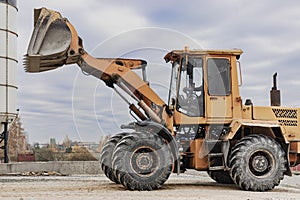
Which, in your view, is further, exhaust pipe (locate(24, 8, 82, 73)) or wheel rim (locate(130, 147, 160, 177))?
exhaust pipe (locate(24, 8, 82, 73))

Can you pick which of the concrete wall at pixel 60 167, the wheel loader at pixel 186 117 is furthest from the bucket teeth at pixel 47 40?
the concrete wall at pixel 60 167

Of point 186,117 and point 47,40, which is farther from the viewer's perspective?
point 186,117

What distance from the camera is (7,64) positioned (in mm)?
20688

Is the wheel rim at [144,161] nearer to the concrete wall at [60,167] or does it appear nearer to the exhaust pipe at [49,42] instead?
the exhaust pipe at [49,42]

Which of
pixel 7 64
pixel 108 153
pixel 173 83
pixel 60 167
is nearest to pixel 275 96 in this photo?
pixel 173 83

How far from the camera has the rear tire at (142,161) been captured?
10914mm

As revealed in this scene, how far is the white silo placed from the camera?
20594mm

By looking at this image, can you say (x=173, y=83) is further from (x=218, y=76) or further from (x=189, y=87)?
(x=218, y=76)

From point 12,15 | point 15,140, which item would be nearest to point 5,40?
point 12,15

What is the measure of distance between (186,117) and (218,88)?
1.06 metres

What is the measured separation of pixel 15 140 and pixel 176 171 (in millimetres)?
43371

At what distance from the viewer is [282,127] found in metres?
12.6

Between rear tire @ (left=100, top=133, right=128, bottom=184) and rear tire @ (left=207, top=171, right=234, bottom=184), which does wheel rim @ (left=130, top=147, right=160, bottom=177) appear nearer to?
rear tire @ (left=100, top=133, right=128, bottom=184)

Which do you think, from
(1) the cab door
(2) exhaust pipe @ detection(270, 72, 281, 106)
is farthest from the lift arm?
(2) exhaust pipe @ detection(270, 72, 281, 106)
